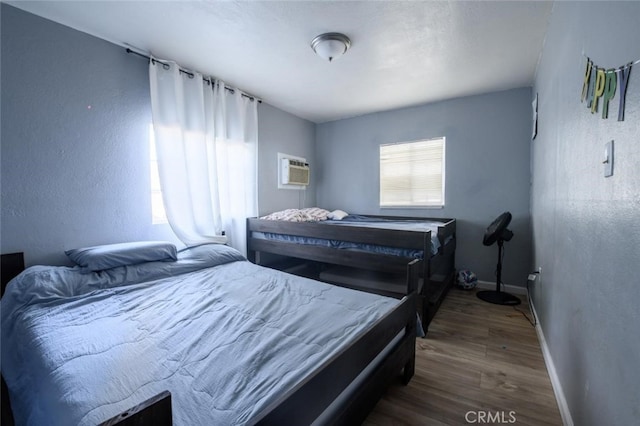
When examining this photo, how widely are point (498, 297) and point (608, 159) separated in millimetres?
2488

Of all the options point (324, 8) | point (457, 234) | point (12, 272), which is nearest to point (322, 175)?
point (457, 234)

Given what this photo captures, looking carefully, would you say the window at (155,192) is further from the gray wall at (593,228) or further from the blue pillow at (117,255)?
the gray wall at (593,228)

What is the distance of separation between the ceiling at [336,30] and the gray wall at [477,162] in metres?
0.34

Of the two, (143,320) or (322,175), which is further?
(322,175)

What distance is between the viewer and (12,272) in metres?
1.67

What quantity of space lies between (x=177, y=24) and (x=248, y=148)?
1413mm

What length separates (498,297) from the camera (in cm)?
285

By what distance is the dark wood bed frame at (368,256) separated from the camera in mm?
2232

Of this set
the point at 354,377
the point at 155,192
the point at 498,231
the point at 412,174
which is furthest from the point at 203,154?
the point at 498,231

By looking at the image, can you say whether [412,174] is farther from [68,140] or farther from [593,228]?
[68,140]

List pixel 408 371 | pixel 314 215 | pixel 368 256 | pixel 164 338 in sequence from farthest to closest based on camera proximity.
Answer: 1. pixel 314 215
2. pixel 368 256
3. pixel 408 371
4. pixel 164 338

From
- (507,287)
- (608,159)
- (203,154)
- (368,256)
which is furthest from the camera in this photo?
(507,287)

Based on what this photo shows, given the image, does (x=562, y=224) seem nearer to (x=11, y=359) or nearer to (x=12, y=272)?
(x=11, y=359)

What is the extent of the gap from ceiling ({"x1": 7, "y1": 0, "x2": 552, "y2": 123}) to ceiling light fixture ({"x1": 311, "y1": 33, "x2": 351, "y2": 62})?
0.15 ft
